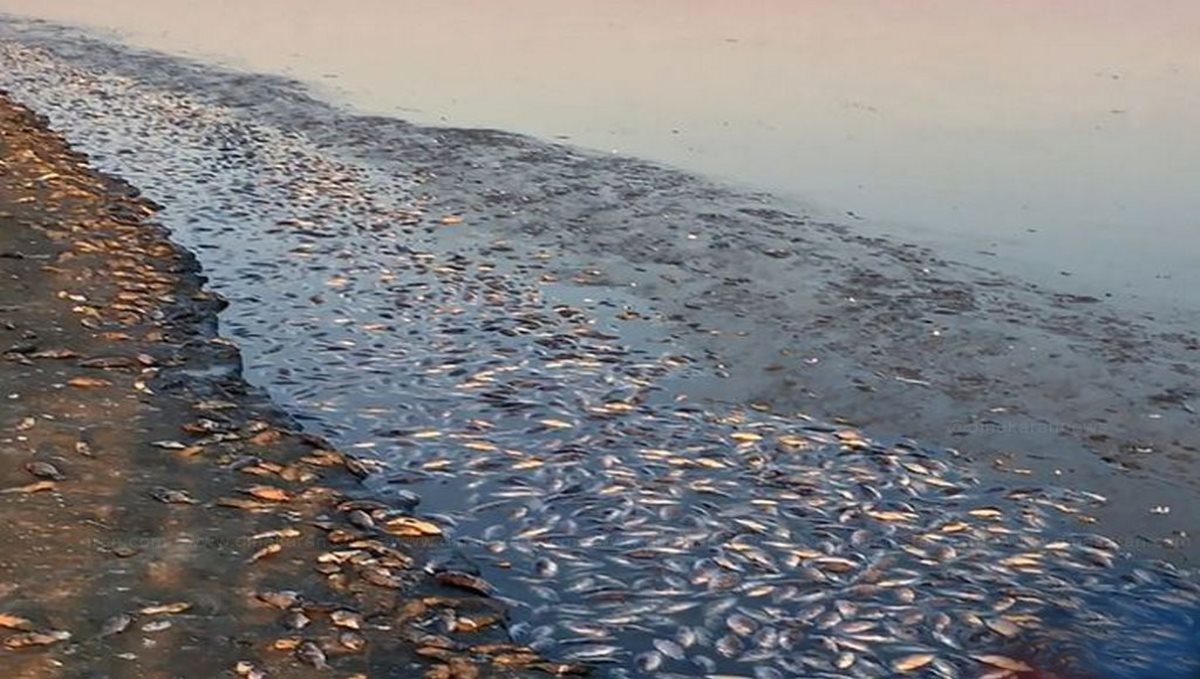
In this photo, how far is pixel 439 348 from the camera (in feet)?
52.8

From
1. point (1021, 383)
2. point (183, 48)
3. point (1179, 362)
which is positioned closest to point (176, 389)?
point (1021, 383)

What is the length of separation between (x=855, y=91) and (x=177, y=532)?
92.8 ft

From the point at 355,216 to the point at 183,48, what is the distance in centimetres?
2533

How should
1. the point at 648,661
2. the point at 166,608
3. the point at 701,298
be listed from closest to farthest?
the point at 166,608, the point at 648,661, the point at 701,298

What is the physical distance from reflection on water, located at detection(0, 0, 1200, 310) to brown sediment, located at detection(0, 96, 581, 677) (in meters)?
12.3

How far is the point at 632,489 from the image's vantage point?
12336 millimetres

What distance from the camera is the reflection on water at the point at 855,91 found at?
23.3 meters

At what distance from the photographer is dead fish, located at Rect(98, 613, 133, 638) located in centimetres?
884

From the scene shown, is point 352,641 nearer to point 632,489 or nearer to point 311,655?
point 311,655

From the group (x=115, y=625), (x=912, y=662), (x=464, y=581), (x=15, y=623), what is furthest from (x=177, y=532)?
(x=912, y=662)

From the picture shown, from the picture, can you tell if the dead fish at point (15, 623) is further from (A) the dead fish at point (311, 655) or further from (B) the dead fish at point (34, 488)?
(B) the dead fish at point (34, 488)

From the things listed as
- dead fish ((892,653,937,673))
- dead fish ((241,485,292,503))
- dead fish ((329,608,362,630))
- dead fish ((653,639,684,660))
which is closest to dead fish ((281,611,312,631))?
dead fish ((329,608,362,630))

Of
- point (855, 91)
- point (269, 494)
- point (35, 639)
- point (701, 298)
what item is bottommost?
point (35, 639)

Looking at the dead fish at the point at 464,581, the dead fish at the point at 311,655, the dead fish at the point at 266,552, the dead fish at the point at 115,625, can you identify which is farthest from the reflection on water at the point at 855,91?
the dead fish at the point at 115,625
